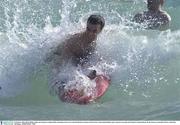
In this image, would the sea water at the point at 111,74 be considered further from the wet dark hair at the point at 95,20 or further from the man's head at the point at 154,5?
the wet dark hair at the point at 95,20

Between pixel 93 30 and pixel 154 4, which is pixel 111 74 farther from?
pixel 154 4

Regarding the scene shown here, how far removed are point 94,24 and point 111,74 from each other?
82cm

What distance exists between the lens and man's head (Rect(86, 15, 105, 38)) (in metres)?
6.34

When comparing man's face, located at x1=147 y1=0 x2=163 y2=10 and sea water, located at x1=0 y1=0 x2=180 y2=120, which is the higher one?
man's face, located at x1=147 y1=0 x2=163 y2=10

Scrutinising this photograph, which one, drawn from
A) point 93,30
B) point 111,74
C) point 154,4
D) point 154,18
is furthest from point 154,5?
point 93,30

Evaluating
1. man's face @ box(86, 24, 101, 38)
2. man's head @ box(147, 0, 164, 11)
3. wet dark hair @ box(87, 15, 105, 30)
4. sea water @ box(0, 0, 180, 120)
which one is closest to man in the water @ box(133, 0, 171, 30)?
man's head @ box(147, 0, 164, 11)

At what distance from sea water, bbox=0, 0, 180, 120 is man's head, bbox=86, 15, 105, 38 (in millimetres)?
479

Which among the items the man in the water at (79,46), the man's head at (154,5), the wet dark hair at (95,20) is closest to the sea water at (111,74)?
the man in the water at (79,46)

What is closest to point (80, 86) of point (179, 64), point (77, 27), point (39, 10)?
point (77, 27)

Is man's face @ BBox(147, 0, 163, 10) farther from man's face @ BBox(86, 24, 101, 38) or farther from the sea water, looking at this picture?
man's face @ BBox(86, 24, 101, 38)

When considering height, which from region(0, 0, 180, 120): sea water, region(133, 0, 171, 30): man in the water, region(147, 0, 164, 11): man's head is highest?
region(147, 0, 164, 11): man's head

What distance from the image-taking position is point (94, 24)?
642 cm

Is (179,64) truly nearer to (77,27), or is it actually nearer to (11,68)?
(77,27)

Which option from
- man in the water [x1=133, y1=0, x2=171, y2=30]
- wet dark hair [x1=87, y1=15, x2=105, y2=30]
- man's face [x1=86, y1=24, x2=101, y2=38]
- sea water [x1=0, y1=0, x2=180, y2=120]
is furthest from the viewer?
man in the water [x1=133, y1=0, x2=171, y2=30]
